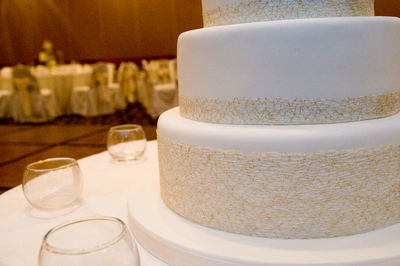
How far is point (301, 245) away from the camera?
897 millimetres

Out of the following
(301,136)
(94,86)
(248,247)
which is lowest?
(94,86)

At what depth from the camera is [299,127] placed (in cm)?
93

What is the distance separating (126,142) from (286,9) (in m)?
1.03

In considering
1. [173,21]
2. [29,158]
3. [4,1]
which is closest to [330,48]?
[29,158]

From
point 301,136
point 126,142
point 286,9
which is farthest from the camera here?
point 126,142

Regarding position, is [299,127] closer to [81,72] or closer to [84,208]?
[84,208]

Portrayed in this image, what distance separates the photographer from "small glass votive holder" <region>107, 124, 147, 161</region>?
1.73 m

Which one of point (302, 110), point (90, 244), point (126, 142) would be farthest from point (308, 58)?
point (126, 142)

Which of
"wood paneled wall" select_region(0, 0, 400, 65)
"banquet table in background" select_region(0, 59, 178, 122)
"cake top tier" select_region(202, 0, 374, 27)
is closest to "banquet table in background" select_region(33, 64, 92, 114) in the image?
"banquet table in background" select_region(0, 59, 178, 122)

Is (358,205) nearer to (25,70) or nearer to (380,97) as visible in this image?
(380,97)

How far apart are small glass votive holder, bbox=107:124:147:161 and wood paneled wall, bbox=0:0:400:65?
767cm

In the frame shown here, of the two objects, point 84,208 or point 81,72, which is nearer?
point 84,208

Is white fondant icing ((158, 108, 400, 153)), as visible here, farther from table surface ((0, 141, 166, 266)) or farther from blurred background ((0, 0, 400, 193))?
blurred background ((0, 0, 400, 193))

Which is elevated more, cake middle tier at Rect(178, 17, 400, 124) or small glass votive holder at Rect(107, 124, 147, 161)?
cake middle tier at Rect(178, 17, 400, 124)
